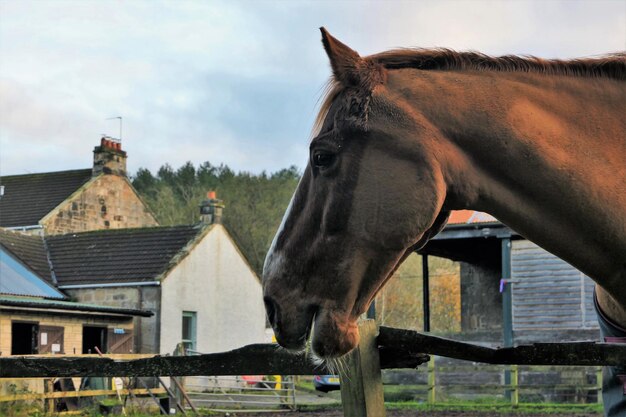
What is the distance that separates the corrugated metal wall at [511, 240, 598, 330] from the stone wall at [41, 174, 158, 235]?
1526 cm

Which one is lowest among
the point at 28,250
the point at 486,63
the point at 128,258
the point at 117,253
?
the point at 486,63

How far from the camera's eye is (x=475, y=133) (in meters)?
2.21

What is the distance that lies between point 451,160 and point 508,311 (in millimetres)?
18166

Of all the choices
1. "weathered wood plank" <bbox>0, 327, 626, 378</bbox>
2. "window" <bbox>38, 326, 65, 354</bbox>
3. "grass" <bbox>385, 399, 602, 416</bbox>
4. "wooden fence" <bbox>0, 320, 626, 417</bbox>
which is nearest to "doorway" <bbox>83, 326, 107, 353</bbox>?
"window" <bbox>38, 326, 65, 354</bbox>

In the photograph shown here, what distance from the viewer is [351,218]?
2.15 meters

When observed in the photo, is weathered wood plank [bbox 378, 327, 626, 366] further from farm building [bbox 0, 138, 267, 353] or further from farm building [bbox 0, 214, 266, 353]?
farm building [bbox 0, 214, 266, 353]

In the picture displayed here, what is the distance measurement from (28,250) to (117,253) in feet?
8.86

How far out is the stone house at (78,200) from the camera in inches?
1120

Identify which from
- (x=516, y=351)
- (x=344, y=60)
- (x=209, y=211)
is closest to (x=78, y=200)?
(x=209, y=211)

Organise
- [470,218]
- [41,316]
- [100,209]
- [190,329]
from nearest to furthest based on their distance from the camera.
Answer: [470,218] → [41,316] → [190,329] → [100,209]

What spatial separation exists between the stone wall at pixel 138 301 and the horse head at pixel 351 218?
21745mm

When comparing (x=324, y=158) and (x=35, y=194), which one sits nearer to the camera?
(x=324, y=158)

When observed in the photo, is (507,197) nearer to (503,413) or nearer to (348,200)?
(348,200)

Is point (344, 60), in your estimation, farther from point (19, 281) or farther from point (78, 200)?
point (78, 200)
